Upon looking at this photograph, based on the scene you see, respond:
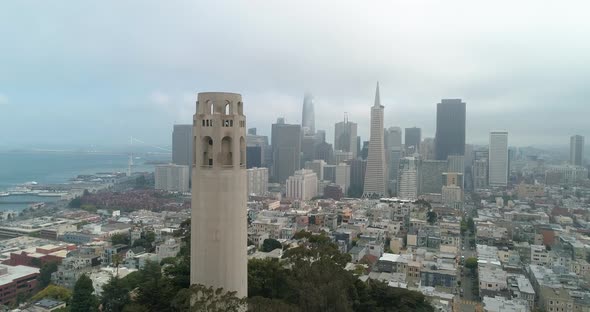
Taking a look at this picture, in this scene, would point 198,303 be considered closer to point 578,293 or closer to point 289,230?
point 578,293

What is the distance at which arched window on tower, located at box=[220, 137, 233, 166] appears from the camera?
7934 millimetres

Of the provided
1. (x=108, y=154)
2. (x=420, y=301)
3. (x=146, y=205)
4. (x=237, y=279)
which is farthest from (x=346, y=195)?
(x=108, y=154)

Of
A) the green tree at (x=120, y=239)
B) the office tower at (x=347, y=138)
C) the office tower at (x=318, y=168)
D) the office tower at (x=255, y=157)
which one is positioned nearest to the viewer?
the green tree at (x=120, y=239)

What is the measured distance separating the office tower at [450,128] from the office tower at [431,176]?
23.1 meters

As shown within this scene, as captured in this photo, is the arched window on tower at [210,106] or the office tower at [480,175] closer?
the arched window on tower at [210,106]

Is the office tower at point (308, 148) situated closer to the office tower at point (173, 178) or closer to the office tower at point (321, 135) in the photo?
the office tower at point (321, 135)

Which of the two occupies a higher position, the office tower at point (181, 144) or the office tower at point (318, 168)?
the office tower at point (181, 144)

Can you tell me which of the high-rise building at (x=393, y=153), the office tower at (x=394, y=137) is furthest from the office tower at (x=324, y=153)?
the office tower at (x=394, y=137)

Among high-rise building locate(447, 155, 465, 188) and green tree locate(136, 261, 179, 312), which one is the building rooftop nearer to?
green tree locate(136, 261, 179, 312)

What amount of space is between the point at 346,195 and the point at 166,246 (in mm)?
45646

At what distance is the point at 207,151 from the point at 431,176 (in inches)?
2475

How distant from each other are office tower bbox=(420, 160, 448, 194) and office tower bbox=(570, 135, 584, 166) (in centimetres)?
1689

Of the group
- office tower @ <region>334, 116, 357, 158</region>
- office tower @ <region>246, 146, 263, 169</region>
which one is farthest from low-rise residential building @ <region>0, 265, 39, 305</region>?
office tower @ <region>334, 116, 357, 158</region>

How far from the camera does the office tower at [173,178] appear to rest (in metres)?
68.6
